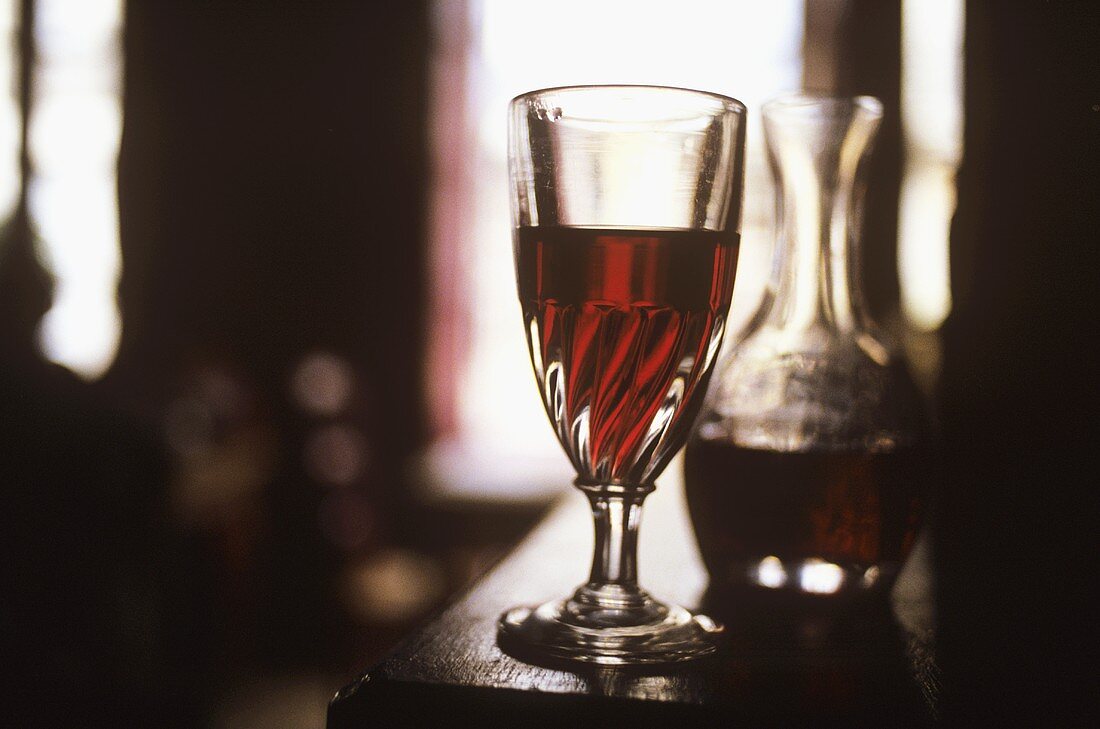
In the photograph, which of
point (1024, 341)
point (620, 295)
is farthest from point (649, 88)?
point (1024, 341)

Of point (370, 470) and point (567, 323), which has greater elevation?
point (567, 323)

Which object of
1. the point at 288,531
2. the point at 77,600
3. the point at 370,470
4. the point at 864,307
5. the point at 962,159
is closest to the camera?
the point at 864,307

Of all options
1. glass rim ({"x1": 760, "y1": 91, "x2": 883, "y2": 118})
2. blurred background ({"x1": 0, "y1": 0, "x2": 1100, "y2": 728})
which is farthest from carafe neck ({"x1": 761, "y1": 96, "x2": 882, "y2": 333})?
blurred background ({"x1": 0, "y1": 0, "x2": 1100, "y2": 728})

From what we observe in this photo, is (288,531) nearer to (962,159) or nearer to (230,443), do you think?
(230,443)

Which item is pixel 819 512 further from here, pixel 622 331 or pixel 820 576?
pixel 622 331

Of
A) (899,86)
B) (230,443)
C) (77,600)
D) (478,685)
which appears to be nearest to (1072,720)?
(478,685)

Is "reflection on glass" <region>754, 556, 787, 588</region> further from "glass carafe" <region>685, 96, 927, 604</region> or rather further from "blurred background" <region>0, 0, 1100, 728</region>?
"blurred background" <region>0, 0, 1100, 728</region>

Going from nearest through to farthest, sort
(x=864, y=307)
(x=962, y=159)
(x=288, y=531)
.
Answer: (x=864, y=307) → (x=962, y=159) → (x=288, y=531)
